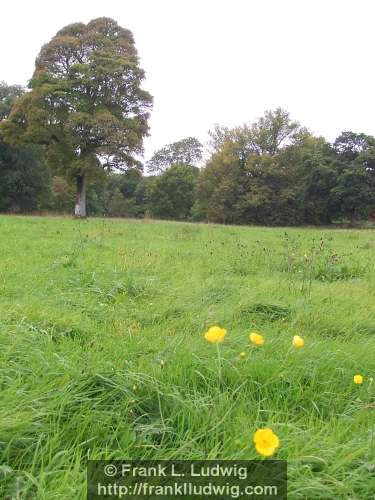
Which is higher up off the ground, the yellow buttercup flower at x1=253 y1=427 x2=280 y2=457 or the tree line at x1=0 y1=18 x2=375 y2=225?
the tree line at x1=0 y1=18 x2=375 y2=225

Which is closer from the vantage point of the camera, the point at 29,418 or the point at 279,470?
the point at 279,470

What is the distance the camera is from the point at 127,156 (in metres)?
25.1

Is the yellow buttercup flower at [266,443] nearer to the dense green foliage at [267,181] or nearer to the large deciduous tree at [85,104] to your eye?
the large deciduous tree at [85,104]

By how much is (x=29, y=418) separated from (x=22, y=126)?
27.6 metres

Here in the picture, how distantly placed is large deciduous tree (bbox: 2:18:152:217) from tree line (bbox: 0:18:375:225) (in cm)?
6

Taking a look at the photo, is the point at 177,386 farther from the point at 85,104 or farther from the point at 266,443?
the point at 85,104

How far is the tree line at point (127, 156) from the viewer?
951 inches

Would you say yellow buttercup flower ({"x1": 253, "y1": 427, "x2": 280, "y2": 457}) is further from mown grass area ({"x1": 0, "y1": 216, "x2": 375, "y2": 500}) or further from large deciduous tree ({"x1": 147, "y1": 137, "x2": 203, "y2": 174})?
large deciduous tree ({"x1": 147, "y1": 137, "x2": 203, "y2": 174})

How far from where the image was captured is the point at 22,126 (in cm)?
2570

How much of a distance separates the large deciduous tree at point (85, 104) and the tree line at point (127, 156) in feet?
0.21

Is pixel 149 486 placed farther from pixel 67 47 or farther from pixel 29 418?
pixel 67 47

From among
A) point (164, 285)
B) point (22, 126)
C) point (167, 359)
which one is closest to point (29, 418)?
point (167, 359)

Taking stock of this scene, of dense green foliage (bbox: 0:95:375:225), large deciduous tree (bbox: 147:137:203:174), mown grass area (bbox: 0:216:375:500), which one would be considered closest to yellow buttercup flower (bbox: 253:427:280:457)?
mown grass area (bbox: 0:216:375:500)

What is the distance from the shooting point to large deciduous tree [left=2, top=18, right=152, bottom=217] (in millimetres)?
23719
